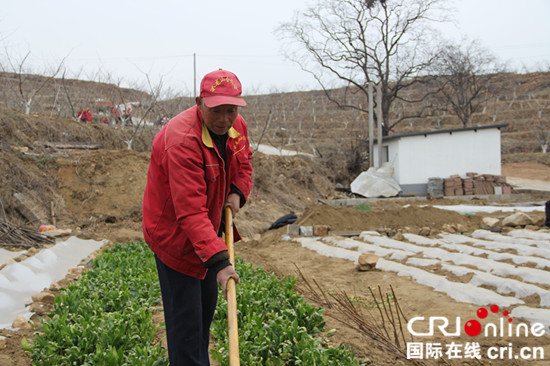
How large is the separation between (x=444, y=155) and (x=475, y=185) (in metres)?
1.94

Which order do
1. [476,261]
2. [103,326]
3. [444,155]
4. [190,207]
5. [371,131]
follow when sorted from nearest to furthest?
[190,207], [103,326], [476,261], [444,155], [371,131]

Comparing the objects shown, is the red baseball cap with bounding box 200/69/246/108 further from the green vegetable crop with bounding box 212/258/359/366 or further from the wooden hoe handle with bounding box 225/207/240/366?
the green vegetable crop with bounding box 212/258/359/366

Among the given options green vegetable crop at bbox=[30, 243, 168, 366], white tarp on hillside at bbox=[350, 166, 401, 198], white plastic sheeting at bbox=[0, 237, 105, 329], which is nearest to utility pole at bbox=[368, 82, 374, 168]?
white tarp on hillside at bbox=[350, 166, 401, 198]

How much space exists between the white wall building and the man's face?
Result: 61.2 feet

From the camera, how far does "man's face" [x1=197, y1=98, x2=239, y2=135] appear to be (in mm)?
2373

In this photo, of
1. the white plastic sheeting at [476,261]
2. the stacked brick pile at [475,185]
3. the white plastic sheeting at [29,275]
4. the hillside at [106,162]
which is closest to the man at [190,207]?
the white plastic sheeting at [29,275]

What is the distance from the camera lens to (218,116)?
2.39m

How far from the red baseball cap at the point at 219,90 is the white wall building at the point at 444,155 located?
737 inches

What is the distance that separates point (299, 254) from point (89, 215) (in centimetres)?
651

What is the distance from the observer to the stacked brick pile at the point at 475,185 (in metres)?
18.7

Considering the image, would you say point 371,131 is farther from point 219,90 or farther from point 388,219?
point 219,90

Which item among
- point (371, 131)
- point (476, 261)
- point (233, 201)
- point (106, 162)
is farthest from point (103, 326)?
point (371, 131)

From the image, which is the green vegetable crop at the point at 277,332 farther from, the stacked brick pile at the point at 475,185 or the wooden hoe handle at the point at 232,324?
the stacked brick pile at the point at 475,185

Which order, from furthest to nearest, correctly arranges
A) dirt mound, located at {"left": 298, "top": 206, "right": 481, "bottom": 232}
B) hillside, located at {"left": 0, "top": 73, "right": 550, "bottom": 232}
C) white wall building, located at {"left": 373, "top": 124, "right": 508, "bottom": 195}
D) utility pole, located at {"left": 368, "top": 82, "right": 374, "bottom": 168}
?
utility pole, located at {"left": 368, "top": 82, "right": 374, "bottom": 168}
white wall building, located at {"left": 373, "top": 124, "right": 508, "bottom": 195}
hillside, located at {"left": 0, "top": 73, "right": 550, "bottom": 232}
dirt mound, located at {"left": 298, "top": 206, "right": 481, "bottom": 232}
